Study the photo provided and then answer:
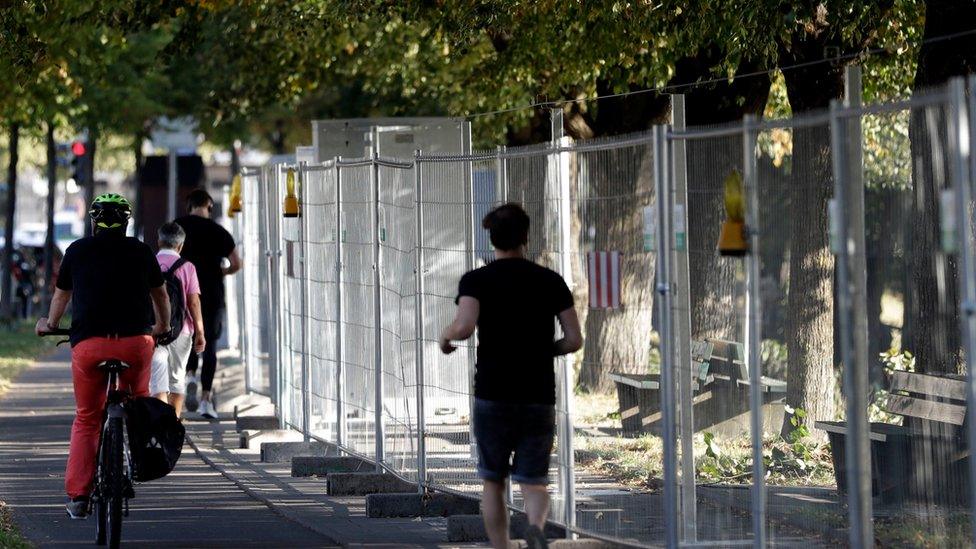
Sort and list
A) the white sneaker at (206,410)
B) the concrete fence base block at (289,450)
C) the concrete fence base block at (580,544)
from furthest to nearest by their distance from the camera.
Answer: the white sneaker at (206,410), the concrete fence base block at (289,450), the concrete fence base block at (580,544)

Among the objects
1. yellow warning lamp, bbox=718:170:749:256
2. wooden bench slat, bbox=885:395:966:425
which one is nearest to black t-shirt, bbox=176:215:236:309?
yellow warning lamp, bbox=718:170:749:256

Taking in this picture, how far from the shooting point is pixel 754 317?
7.38 metres

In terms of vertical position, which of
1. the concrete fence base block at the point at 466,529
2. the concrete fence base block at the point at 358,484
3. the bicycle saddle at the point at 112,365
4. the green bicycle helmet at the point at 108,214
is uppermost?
the green bicycle helmet at the point at 108,214

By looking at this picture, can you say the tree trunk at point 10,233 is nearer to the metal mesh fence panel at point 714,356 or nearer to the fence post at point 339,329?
the fence post at point 339,329

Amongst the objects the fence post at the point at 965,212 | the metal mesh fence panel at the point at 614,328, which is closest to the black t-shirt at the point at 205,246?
the metal mesh fence panel at the point at 614,328

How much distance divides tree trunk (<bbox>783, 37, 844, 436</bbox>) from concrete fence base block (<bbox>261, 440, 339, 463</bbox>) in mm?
5534

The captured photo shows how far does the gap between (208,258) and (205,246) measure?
0.11 metres

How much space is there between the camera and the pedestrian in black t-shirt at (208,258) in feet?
50.2

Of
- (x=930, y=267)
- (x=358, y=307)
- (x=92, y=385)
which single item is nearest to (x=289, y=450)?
(x=358, y=307)

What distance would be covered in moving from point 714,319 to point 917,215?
1314 mm

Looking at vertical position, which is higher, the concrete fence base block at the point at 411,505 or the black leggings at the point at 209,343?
the black leggings at the point at 209,343

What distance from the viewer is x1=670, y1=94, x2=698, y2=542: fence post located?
7.80m

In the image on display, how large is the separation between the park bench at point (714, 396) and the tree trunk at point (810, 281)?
0.18m

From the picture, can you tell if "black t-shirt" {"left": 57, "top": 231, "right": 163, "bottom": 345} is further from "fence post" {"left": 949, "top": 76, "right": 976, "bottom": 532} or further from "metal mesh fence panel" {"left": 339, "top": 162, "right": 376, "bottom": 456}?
"fence post" {"left": 949, "top": 76, "right": 976, "bottom": 532}
